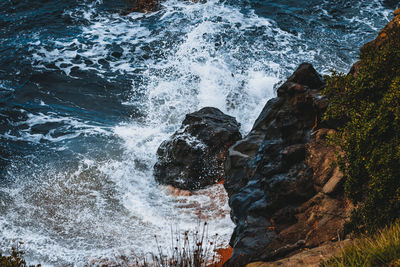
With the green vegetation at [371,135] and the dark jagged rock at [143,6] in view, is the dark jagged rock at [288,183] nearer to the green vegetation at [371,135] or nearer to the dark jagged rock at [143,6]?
the green vegetation at [371,135]

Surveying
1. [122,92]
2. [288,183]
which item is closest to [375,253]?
[288,183]

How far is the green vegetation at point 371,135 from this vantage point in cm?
541

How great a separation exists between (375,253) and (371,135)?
218cm

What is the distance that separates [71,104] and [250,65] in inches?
349

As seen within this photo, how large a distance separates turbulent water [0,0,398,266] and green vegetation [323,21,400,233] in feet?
12.1

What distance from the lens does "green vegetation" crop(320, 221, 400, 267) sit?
4.40m

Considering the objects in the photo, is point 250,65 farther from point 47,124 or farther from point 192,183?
point 47,124

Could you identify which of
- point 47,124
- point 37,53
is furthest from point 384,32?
point 37,53

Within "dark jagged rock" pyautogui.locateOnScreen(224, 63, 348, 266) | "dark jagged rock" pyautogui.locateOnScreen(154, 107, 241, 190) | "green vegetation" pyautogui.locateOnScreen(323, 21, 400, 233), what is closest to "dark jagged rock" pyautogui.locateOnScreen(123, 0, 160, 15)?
Result: "dark jagged rock" pyautogui.locateOnScreen(154, 107, 241, 190)

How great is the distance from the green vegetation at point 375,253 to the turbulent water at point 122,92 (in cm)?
414

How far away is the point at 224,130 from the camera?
1173 cm

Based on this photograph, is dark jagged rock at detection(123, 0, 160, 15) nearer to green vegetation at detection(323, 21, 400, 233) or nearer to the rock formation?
the rock formation

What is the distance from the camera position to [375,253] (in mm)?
4512

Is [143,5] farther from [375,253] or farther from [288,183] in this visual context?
[375,253]
